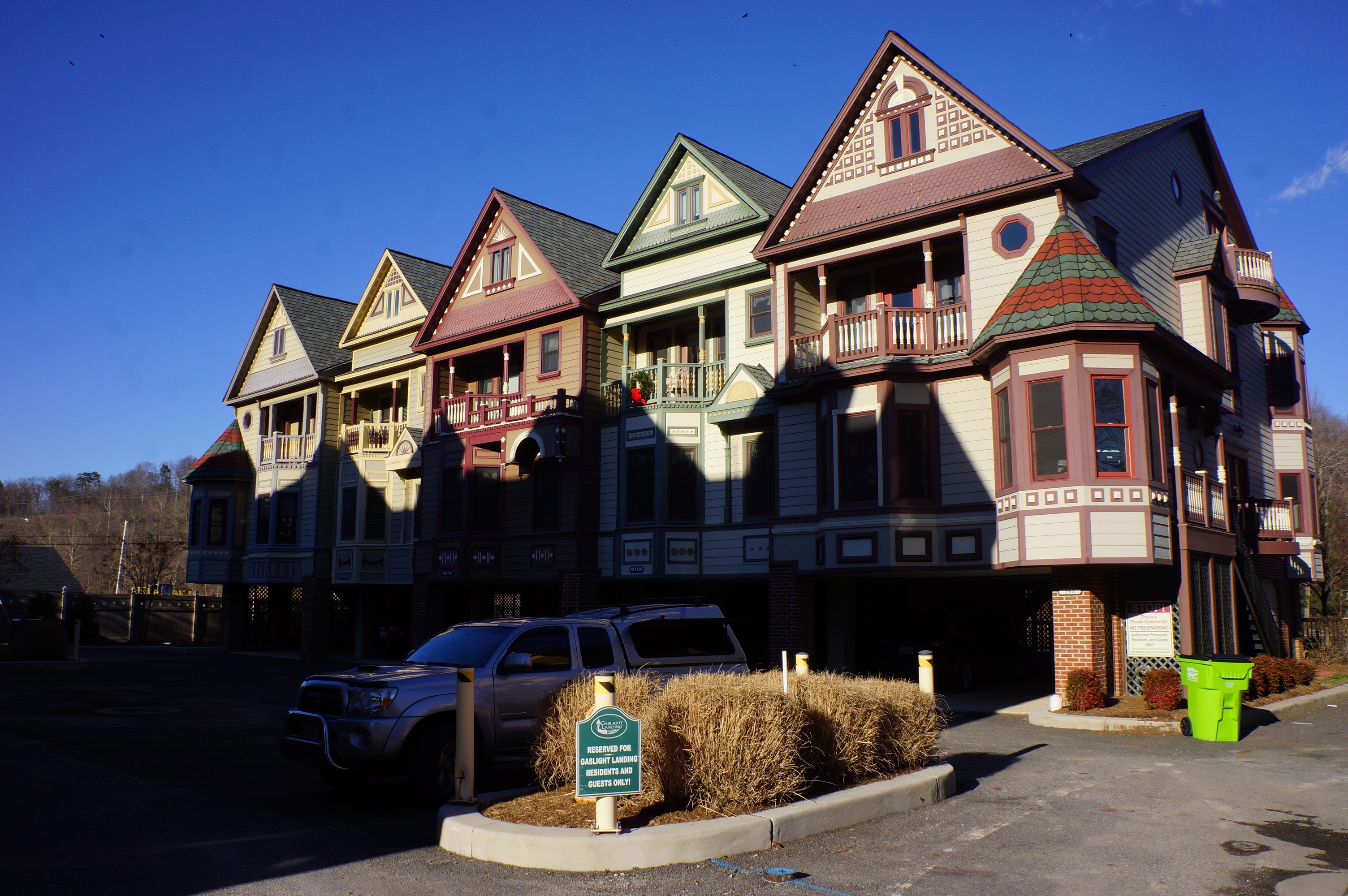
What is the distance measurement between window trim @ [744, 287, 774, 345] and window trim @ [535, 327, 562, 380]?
584cm

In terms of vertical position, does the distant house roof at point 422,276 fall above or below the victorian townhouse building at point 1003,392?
above

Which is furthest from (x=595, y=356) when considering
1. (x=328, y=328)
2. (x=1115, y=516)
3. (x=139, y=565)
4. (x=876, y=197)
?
(x=139, y=565)

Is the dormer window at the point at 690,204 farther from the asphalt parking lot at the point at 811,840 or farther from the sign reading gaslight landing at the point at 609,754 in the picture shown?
the sign reading gaslight landing at the point at 609,754

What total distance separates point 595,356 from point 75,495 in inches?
4643

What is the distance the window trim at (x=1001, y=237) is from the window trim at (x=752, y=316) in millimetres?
5231

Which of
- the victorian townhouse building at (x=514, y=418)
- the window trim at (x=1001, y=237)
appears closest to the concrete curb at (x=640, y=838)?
the window trim at (x=1001, y=237)

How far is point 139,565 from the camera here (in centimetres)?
6391

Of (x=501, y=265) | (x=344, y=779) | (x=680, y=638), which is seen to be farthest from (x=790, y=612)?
(x=501, y=265)

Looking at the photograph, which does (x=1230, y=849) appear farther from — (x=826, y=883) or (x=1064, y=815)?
(x=826, y=883)

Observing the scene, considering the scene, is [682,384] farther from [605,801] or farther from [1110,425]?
[605,801]

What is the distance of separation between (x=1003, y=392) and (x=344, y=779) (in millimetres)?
13181

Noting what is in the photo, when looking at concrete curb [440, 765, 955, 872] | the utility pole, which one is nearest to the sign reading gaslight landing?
concrete curb [440, 765, 955, 872]

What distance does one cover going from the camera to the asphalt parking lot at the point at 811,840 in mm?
6824

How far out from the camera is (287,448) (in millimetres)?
37219
